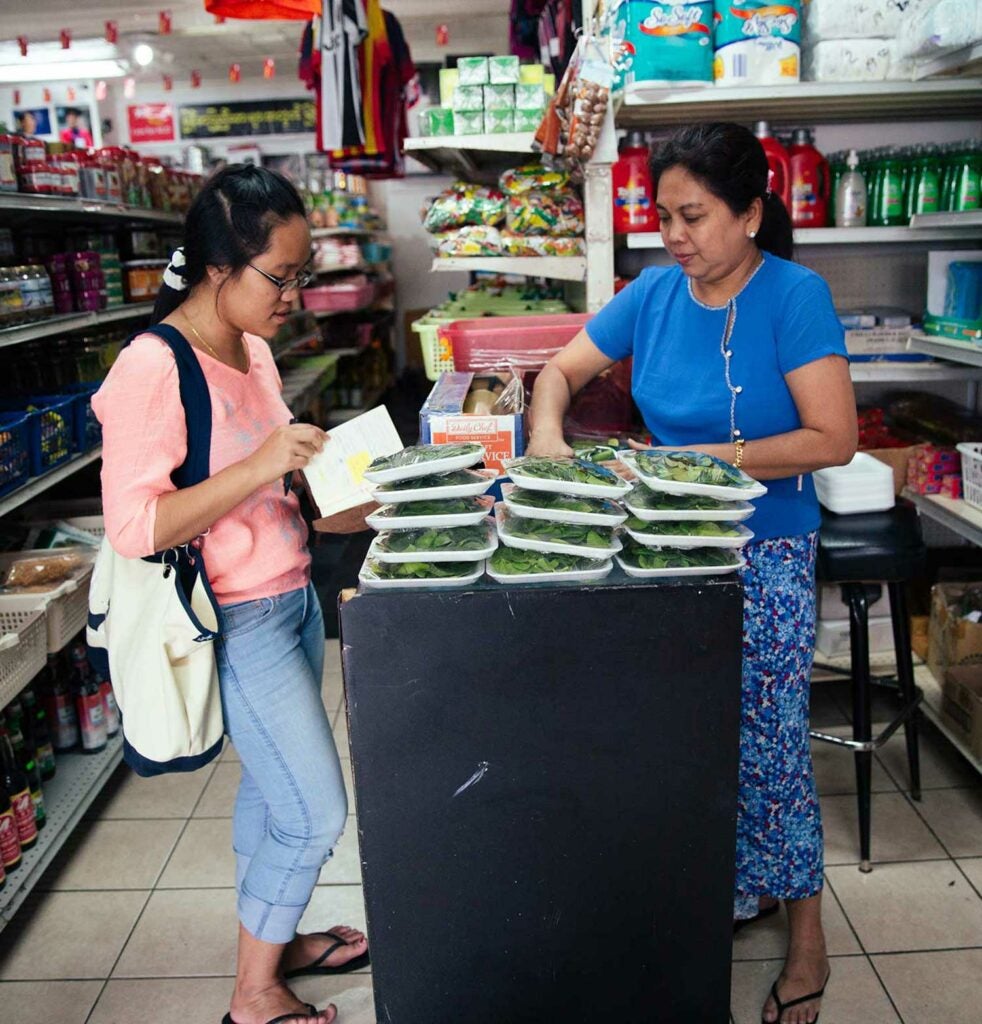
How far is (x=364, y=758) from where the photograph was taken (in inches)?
62.2

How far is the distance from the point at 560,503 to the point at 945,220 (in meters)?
2.14

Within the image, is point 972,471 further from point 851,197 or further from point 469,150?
point 469,150

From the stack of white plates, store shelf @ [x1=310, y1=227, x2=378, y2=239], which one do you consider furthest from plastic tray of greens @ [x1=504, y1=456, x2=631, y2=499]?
store shelf @ [x1=310, y1=227, x2=378, y2=239]

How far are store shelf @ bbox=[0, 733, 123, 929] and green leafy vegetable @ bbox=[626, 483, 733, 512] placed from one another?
2008mm

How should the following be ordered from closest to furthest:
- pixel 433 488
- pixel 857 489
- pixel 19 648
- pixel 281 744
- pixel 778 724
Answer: pixel 433 488, pixel 281 744, pixel 778 724, pixel 19 648, pixel 857 489

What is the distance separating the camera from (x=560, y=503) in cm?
156

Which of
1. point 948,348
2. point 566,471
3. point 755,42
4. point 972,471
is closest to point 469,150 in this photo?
point 755,42

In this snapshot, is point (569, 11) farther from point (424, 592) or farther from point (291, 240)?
point (424, 592)

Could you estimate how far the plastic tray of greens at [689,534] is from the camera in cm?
152

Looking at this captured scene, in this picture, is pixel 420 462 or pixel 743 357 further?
pixel 743 357

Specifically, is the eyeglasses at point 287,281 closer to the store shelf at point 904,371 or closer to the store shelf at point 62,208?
the store shelf at point 62,208

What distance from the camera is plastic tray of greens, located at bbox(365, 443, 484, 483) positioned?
1514 mm

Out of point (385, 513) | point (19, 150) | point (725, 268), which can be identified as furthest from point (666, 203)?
point (19, 150)

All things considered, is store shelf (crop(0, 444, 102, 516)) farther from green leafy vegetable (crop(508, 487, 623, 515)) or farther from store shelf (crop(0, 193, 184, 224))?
green leafy vegetable (crop(508, 487, 623, 515))
